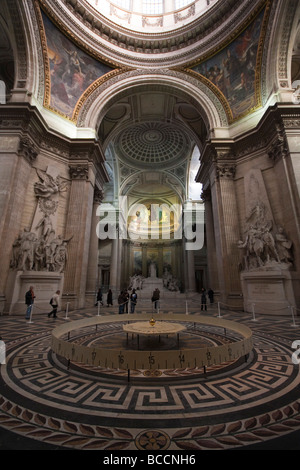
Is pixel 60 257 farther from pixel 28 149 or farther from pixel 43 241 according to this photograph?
pixel 28 149

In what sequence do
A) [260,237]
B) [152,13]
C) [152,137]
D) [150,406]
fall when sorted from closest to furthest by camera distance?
[150,406] < [260,237] < [152,13] < [152,137]

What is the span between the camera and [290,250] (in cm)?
932

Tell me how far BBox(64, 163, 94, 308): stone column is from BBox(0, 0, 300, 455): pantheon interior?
0.08 metres

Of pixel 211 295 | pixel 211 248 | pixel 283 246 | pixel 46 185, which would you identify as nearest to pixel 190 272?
pixel 211 248

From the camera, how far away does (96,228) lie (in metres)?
14.9

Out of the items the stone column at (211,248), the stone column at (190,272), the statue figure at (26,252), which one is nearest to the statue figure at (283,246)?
the stone column at (211,248)

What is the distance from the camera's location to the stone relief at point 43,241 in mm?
9250

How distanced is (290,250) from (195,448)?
9.74 meters

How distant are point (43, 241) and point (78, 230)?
192cm

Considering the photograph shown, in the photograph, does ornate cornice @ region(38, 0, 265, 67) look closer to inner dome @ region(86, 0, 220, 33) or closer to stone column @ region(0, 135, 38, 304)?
inner dome @ region(86, 0, 220, 33)

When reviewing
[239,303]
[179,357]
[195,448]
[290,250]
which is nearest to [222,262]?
[239,303]

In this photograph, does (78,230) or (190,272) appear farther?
(190,272)

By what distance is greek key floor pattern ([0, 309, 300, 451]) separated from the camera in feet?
5.61

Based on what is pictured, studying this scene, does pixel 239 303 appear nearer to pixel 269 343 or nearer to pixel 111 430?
pixel 269 343
